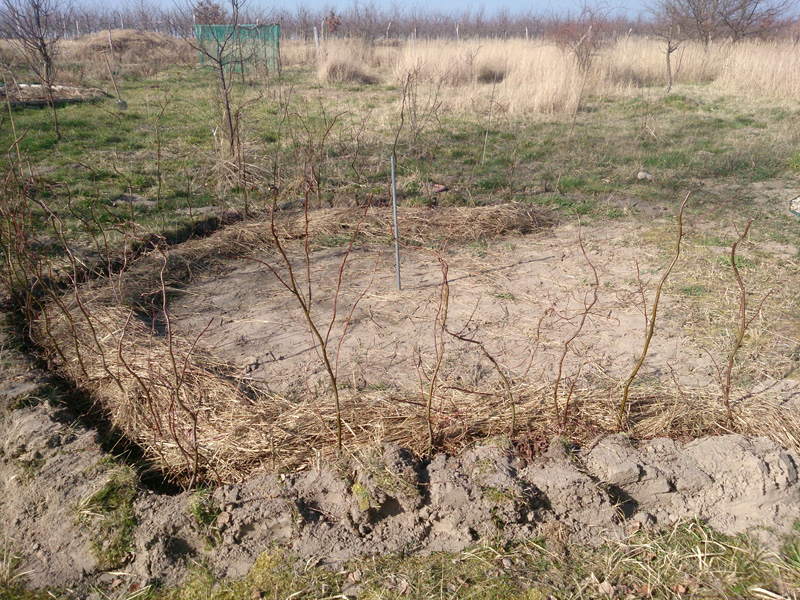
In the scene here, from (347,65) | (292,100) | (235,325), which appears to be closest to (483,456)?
(235,325)

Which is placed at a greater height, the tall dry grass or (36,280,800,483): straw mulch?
the tall dry grass

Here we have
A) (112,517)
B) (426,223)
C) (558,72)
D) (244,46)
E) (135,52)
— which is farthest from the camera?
(135,52)

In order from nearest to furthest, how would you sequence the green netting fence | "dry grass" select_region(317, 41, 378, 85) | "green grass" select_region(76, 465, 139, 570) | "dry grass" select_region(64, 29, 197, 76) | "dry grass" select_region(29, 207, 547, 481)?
"green grass" select_region(76, 465, 139, 570) < "dry grass" select_region(29, 207, 547, 481) < the green netting fence < "dry grass" select_region(317, 41, 378, 85) < "dry grass" select_region(64, 29, 197, 76)

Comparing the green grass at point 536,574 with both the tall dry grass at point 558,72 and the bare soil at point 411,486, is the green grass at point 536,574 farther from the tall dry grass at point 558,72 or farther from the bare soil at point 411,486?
the tall dry grass at point 558,72

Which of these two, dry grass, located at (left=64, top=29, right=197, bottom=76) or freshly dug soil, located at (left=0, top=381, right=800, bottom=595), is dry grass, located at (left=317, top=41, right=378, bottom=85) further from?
freshly dug soil, located at (left=0, top=381, right=800, bottom=595)

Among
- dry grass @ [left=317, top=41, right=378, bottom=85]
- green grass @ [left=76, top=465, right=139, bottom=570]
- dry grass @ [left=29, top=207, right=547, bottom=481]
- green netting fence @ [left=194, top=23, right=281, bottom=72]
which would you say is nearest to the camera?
green grass @ [left=76, top=465, right=139, bottom=570]

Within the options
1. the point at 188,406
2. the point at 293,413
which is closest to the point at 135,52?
the point at 188,406

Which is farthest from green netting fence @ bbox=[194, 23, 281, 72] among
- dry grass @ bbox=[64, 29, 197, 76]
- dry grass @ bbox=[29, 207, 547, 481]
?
dry grass @ bbox=[29, 207, 547, 481]

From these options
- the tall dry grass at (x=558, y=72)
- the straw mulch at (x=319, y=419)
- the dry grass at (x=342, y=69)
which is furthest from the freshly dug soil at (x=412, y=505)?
the dry grass at (x=342, y=69)

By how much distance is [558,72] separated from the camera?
35.5 feet

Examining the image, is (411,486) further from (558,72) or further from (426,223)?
(558,72)

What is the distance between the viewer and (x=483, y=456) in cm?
228

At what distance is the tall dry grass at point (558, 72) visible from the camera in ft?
34.2

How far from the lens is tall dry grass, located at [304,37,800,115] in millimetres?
10414
